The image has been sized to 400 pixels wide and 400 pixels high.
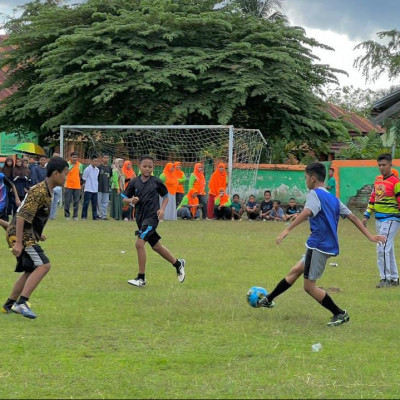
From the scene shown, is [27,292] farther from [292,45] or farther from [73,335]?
[292,45]

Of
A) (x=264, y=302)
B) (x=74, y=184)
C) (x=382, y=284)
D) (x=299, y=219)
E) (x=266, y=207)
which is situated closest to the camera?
(x=299, y=219)

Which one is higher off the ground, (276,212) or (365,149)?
(365,149)

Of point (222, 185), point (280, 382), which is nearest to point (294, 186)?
point (222, 185)

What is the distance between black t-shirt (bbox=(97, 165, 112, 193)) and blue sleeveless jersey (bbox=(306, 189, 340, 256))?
49.7 feet

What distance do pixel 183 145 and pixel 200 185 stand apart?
163 inches

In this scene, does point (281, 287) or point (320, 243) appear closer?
point (320, 243)

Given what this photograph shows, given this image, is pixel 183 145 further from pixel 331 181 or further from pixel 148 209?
pixel 148 209

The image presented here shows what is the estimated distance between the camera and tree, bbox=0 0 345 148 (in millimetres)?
27984

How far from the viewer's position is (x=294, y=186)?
26.5 m

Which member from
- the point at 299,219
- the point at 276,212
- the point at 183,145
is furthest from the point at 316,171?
the point at 183,145

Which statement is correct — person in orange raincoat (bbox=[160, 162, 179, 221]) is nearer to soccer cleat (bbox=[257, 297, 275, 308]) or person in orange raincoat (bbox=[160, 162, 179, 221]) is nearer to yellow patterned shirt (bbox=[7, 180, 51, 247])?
soccer cleat (bbox=[257, 297, 275, 308])

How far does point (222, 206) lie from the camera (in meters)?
24.1

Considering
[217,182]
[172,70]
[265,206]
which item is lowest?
[265,206]

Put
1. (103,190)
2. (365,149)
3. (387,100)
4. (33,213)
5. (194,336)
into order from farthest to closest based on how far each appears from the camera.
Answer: (365,149), (103,190), (387,100), (33,213), (194,336)
